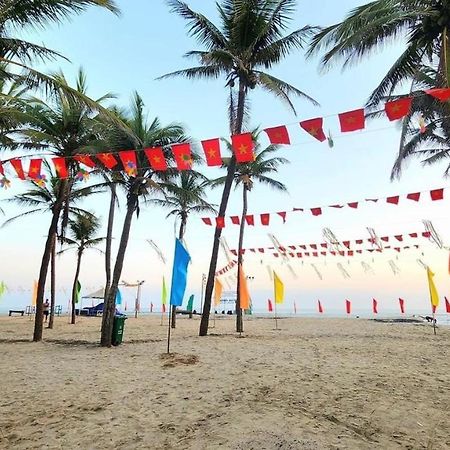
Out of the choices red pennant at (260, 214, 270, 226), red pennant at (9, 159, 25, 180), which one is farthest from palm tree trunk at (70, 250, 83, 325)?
red pennant at (260, 214, 270, 226)

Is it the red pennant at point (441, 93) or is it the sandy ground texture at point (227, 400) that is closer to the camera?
the sandy ground texture at point (227, 400)

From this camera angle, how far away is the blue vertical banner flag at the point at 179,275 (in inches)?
451

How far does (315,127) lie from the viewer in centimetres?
889

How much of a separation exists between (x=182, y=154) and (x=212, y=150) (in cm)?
143

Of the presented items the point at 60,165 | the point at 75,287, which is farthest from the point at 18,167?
the point at 75,287

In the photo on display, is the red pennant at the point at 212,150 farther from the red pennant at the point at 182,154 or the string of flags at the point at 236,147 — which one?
the red pennant at the point at 182,154

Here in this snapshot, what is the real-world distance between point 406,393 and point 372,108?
947 cm

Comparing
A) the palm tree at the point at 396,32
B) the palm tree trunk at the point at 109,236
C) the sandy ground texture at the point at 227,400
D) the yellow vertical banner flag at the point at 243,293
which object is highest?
the palm tree at the point at 396,32

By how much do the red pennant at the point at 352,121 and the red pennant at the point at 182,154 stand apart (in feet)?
15.2

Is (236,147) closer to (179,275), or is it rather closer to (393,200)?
(179,275)

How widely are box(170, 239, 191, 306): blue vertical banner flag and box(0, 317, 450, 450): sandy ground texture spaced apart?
1.76 m

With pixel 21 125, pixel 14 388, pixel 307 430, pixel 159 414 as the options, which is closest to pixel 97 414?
pixel 159 414

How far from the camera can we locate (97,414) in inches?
220

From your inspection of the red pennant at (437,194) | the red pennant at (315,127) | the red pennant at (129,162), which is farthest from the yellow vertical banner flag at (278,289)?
the red pennant at (315,127)
